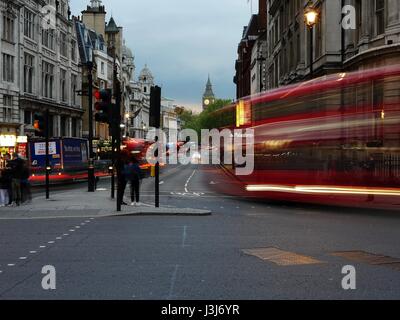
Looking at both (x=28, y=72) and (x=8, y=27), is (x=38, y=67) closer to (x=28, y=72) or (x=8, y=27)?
(x=28, y=72)

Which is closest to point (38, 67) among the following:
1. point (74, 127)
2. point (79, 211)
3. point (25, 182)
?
point (74, 127)

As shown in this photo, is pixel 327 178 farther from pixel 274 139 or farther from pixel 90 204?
pixel 90 204

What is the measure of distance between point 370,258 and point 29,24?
166 ft

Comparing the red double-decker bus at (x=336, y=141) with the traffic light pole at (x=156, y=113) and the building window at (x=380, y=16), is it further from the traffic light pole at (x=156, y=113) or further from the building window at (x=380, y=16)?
the building window at (x=380, y=16)

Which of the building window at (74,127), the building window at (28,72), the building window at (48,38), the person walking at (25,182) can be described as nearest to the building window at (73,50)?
the building window at (74,127)

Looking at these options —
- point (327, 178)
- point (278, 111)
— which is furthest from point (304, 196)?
point (278, 111)

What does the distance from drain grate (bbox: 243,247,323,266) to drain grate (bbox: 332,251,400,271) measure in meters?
0.74

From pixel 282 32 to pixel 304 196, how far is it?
45381 mm

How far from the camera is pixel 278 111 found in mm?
21297

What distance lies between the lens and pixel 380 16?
34.0 metres

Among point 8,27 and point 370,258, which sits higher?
point 8,27

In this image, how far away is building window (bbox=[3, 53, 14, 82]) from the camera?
49.5m

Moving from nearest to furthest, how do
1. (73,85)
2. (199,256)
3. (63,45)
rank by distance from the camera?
1. (199,256)
2. (63,45)
3. (73,85)

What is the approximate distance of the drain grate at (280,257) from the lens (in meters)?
10.1
